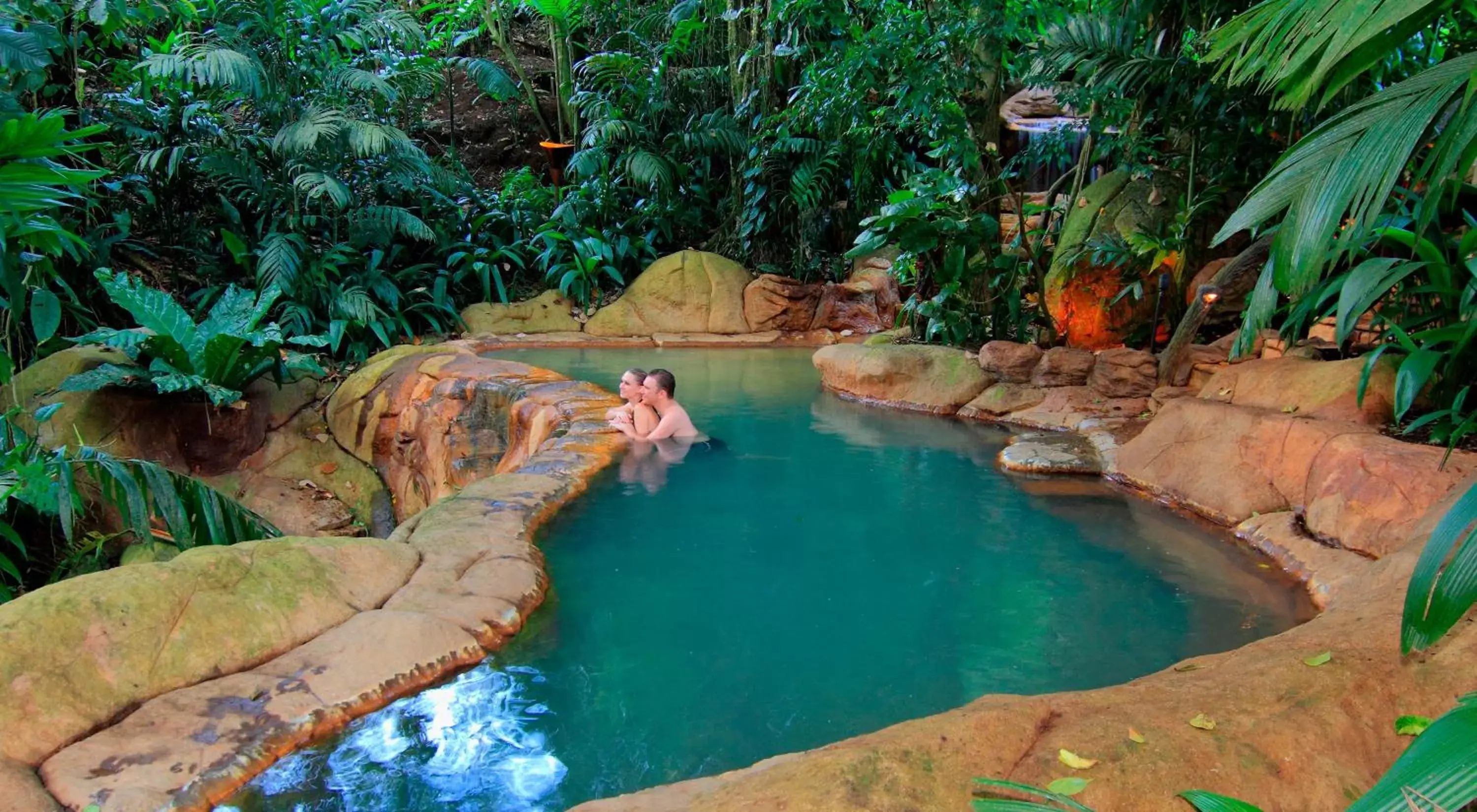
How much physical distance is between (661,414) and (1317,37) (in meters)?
4.77

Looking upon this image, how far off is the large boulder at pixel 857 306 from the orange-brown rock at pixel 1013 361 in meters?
4.10

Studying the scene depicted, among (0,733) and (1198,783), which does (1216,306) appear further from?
(0,733)

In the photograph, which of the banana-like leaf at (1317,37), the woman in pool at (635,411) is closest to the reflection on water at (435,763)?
the banana-like leaf at (1317,37)

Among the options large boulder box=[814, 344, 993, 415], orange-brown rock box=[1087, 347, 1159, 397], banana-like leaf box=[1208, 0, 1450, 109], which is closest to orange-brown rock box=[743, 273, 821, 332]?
large boulder box=[814, 344, 993, 415]

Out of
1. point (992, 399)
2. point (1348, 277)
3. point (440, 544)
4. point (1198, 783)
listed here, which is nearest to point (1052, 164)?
point (992, 399)

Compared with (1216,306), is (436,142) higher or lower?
higher

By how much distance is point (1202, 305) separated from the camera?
20.6ft

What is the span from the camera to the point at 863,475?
5.67 metres

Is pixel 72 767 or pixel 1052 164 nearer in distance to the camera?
pixel 72 767

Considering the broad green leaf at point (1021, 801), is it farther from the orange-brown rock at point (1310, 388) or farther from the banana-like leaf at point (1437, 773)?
the orange-brown rock at point (1310, 388)

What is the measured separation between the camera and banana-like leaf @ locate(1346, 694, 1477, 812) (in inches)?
51.2

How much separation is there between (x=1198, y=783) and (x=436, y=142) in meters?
14.2

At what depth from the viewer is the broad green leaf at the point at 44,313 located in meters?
6.30

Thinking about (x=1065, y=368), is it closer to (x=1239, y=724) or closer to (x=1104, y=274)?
(x=1104, y=274)
